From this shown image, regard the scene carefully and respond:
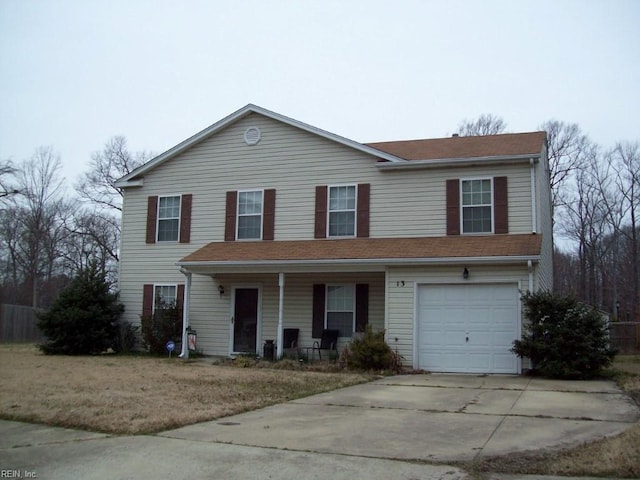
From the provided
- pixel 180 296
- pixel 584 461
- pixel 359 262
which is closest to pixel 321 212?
pixel 359 262

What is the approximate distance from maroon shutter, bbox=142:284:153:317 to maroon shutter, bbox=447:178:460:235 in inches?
370

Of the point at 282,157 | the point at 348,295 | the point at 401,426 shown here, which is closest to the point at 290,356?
the point at 348,295

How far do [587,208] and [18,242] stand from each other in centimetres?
3608

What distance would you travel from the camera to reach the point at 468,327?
590 inches

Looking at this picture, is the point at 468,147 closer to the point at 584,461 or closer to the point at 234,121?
the point at 234,121

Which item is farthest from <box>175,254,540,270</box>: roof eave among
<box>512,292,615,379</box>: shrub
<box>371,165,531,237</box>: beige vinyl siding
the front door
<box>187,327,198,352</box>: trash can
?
<box>187,327,198,352</box>: trash can

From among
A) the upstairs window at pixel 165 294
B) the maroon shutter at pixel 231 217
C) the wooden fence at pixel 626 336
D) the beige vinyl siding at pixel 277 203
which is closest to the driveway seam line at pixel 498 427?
the beige vinyl siding at pixel 277 203

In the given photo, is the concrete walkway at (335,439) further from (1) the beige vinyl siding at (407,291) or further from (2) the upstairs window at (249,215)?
(2) the upstairs window at (249,215)

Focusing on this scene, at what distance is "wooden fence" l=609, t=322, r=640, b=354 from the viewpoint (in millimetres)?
26984

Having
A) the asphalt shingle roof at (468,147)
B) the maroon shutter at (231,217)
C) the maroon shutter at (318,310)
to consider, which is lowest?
the maroon shutter at (318,310)

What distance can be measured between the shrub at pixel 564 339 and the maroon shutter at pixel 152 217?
38.1 feet

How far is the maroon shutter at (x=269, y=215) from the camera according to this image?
723 inches

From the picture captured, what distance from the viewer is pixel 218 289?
18750 mm

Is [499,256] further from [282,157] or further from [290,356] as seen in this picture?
[282,157]
